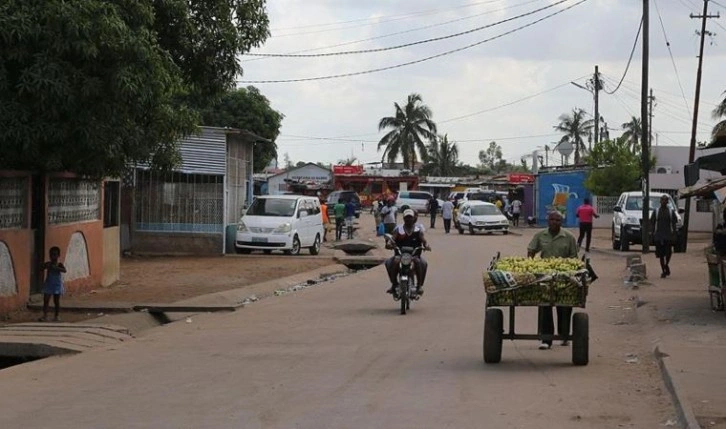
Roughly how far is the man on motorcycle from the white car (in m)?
30.4

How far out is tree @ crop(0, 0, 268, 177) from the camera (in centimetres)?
1419

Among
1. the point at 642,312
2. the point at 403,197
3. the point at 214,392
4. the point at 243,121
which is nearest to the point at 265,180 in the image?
the point at 403,197

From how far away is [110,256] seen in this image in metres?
21.7

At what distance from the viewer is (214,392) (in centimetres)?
953

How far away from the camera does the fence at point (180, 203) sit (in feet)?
100

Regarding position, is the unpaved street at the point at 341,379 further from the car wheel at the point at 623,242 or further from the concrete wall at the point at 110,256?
the car wheel at the point at 623,242

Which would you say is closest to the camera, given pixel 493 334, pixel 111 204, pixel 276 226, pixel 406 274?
pixel 493 334

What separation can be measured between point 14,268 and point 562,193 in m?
43.5

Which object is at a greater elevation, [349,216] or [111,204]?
[111,204]

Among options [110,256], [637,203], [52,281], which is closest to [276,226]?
[110,256]

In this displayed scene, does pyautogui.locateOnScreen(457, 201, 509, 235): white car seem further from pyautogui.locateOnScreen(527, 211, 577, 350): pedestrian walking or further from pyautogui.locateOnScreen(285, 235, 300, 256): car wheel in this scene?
pyautogui.locateOnScreen(527, 211, 577, 350): pedestrian walking

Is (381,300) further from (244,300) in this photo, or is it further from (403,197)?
(403,197)

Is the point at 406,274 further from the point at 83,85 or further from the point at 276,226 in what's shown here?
the point at 276,226

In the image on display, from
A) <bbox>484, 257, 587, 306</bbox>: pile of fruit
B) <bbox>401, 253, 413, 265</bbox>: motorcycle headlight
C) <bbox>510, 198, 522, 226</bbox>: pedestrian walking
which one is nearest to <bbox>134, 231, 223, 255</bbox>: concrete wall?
<bbox>401, 253, 413, 265</bbox>: motorcycle headlight
